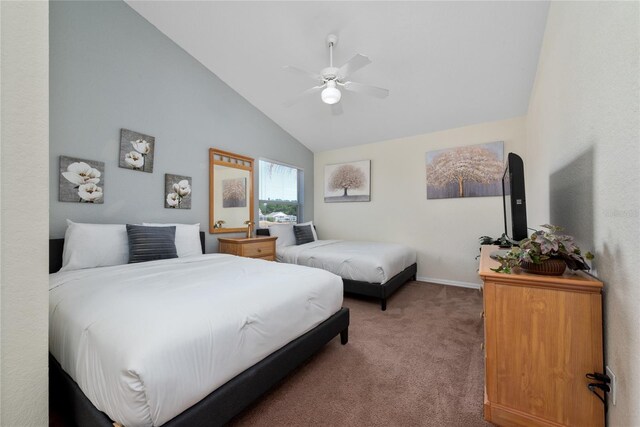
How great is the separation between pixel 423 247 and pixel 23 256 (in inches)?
172

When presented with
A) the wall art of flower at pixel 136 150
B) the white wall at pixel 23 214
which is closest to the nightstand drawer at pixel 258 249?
the wall art of flower at pixel 136 150

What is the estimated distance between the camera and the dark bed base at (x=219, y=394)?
1018 millimetres

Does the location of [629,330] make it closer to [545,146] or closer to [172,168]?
[545,146]

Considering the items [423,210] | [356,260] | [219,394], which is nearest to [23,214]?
[219,394]

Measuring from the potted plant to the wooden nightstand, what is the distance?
9.39 feet

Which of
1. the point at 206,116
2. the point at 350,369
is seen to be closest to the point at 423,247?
the point at 350,369

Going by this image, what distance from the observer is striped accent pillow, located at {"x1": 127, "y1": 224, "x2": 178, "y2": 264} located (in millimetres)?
2316

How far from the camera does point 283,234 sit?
14.1ft

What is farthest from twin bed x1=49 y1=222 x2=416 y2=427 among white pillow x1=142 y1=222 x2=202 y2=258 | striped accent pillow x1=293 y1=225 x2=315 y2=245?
striped accent pillow x1=293 y1=225 x2=315 y2=245

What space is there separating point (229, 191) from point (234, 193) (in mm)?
93

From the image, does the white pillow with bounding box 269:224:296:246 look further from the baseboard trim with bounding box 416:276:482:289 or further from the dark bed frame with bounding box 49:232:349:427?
the dark bed frame with bounding box 49:232:349:427

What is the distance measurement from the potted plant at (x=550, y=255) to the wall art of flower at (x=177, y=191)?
330cm

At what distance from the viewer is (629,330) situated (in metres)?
0.87

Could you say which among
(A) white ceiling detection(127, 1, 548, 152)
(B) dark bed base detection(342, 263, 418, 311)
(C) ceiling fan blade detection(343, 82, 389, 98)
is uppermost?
(A) white ceiling detection(127, 1, 548, 152)
